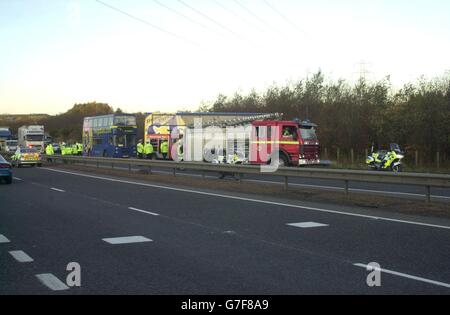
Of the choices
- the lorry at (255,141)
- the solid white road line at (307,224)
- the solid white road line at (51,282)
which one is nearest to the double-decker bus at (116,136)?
the lorry at (255,141)

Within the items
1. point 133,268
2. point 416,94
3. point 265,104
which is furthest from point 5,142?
point 133,268

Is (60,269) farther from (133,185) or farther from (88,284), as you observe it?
(133,185)

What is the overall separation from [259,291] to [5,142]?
261 ft

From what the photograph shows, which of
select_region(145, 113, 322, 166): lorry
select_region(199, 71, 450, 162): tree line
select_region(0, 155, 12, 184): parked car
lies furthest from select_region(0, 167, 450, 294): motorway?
select_region(199, 71, 450, 162): tree line

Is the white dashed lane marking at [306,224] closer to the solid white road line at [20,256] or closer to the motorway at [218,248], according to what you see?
the motorway at [218,248]

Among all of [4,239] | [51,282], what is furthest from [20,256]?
[51,282]

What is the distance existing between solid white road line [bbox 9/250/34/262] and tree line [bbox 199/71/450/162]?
31.3 metres

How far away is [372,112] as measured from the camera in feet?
143

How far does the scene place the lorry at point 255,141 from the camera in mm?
28656

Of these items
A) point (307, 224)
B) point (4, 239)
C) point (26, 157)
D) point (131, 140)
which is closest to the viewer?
point (4, 239)

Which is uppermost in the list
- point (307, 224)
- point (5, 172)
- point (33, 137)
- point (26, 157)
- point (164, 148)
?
point (33, 137)

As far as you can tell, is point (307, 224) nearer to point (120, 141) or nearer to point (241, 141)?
point (241, 141)

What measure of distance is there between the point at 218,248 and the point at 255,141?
67.6ft

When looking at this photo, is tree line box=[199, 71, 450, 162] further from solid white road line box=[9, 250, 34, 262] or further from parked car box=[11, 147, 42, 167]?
solid white road line box=[9, 250, 34, 262]
